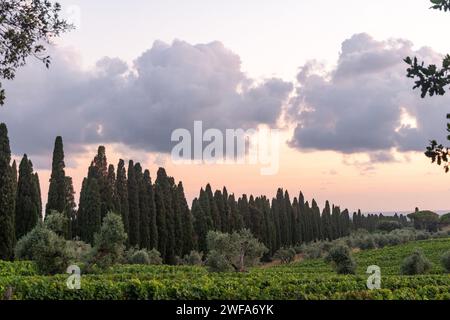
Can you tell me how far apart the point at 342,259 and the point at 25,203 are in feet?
94.6

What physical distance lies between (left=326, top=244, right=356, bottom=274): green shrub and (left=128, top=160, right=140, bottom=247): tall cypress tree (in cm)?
2250

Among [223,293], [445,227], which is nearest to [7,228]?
[223,293]

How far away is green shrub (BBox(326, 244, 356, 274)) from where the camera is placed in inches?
1534

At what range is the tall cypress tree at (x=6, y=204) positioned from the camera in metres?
41.5

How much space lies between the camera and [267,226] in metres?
84.8

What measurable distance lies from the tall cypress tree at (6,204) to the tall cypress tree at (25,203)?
3.50 m

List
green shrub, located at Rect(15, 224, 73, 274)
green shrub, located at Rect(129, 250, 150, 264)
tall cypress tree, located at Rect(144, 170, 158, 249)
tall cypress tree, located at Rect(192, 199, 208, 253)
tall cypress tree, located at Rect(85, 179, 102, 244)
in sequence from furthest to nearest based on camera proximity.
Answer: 1. tall cypress tree, located at Rect(192, 199, 208, 253)
2. tall cypress tree, located at Rect(144, 170, 158, 249)
3. tall cypress tree, located at Rect(85, 179, 102, 244)
4. green shrub, located at Rect(129, 250, 150, 264)
5. green shrub, located at Rect(15, 224, 73, 274)

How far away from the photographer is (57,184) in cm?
4975

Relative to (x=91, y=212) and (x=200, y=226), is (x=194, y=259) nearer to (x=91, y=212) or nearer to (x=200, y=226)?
(x=200, y=226)

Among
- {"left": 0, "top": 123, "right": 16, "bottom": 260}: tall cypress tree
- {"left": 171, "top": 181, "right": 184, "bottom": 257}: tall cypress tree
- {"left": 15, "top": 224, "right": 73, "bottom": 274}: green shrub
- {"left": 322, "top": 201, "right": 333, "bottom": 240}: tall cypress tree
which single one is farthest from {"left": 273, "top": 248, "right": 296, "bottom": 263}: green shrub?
{"left": 15, "top": 224, "right": 73, "bottom": 274}: green shrub

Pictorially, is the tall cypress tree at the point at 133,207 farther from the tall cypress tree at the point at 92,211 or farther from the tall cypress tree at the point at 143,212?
the tall cypress tree at the point at 92,211

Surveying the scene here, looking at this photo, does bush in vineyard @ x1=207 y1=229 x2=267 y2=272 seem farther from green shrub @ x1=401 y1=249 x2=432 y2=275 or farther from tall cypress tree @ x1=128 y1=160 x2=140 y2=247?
tall cypress tree @ x1=128 y1=160 x2=140 y2=247

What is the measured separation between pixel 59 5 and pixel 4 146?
32.1 meters

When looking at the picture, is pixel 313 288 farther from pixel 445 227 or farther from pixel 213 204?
pixel 445 227
